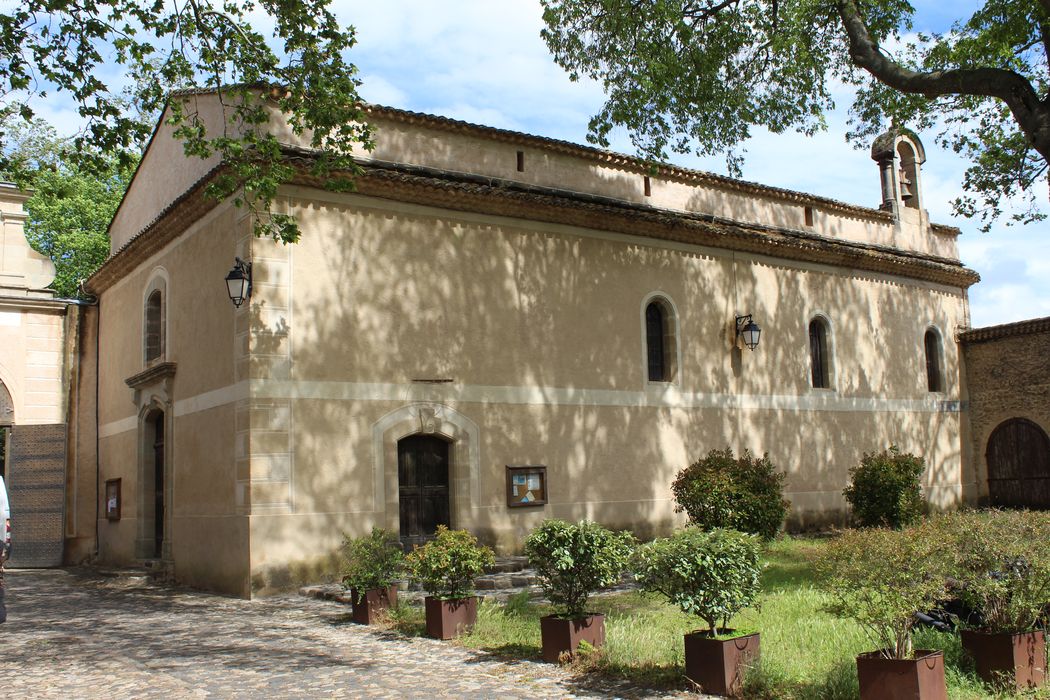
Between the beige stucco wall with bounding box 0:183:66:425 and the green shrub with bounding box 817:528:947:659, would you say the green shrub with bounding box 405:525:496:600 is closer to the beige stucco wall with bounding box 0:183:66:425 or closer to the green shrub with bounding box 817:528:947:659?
the green shrub with bounding box 817:528:947:659

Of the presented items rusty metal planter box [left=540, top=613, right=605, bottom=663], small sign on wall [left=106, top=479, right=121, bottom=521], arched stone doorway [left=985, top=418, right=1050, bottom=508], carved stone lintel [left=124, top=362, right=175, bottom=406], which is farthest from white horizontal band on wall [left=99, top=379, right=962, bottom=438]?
rusty metal planter box [left=540, top=613, right=605, bottom=663]

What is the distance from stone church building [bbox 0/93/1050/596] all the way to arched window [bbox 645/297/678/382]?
0.06m

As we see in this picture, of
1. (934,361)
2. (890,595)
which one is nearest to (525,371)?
(890,595)

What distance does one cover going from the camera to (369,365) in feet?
45.5

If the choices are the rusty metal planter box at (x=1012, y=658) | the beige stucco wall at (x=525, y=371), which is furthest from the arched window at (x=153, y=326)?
the rusty metal planter box at (x=1012, y=658)

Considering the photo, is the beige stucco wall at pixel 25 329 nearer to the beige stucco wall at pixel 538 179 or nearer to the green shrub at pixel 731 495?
the beige stucco wall at pixel 538 179

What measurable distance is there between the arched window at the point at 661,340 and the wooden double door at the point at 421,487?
465 cm

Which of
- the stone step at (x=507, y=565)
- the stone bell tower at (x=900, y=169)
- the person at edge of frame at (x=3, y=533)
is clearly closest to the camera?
the person at edge of frame at (x=3, y=533)

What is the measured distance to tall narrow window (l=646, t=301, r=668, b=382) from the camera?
1734 cm

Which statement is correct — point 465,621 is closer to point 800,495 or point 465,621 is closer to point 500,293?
point 500,293

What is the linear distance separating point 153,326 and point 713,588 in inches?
529

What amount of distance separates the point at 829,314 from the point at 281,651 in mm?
14691

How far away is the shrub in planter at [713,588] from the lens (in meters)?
6.70

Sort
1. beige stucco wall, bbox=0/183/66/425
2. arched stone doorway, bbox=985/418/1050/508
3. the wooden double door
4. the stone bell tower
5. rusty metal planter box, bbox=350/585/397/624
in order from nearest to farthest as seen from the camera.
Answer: rusty metal planter box, bbox=350/585/397/624, the wooden double door, beige stucco wall, bbox=0/183/66/425, arched stone doorway, bbox=985/418/1050/508, the stone bell tower
